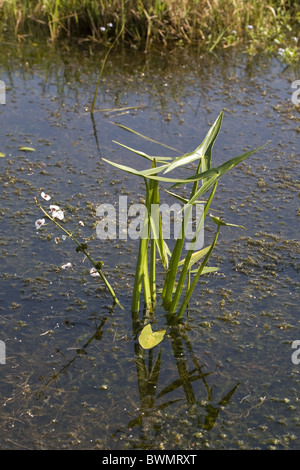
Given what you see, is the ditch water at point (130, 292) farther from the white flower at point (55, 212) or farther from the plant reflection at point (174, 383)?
the white flower at point (55, 212)

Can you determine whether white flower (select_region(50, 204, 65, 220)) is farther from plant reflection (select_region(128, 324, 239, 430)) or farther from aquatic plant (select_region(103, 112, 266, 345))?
plant reflection (select_region(128, 324, 239, 430))

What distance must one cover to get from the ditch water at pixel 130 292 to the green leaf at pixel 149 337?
6 centimetres

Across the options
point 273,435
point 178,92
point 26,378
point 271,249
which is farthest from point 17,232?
point 178,92

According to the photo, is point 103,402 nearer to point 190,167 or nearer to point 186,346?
point 186,346

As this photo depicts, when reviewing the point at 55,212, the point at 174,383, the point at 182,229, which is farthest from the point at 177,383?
the point at 55,212

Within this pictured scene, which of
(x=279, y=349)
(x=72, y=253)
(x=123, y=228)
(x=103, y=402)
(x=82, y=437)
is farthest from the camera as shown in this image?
(x=123, y=228)

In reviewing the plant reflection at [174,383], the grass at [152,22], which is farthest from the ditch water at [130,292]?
the grass at [152,22]

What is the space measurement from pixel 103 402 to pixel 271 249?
1.25 meters

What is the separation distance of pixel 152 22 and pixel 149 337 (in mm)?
3793

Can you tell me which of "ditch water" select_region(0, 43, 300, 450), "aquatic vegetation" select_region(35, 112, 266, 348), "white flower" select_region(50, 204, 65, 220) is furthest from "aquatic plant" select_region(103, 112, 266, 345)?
"white flower" select_region(50, 204, 65, 220)

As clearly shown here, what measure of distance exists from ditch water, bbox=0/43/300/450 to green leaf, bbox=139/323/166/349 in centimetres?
6

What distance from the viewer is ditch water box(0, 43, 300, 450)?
2.08m

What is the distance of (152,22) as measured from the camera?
Result: 5469 millimetres

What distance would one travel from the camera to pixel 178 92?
4.83 metres
